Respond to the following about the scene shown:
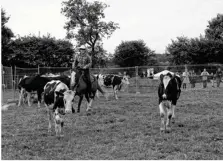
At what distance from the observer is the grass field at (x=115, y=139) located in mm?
6590

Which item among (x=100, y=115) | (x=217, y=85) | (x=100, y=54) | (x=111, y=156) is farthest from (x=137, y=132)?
(x=100, y=54)

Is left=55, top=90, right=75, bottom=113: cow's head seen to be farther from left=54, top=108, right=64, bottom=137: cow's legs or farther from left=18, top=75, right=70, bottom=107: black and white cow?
left=18, top=75, right=70, bottom=107: black and white cow

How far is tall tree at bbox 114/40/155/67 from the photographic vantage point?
5703 cm

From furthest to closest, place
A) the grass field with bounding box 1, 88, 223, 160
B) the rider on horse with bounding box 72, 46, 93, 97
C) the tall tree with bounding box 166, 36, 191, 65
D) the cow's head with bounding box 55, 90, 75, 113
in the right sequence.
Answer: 1. the tall tree with bounding box 166, 36, 191, 65
2. the rider on horse with bounding box 72, 46, 93, 97
3. the cow's head with bounding box 55, 90, 75, 113
4. the grass field with bounding box 1, 88, 223, 160

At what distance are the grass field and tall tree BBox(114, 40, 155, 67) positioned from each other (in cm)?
4550

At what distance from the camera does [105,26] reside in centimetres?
5403

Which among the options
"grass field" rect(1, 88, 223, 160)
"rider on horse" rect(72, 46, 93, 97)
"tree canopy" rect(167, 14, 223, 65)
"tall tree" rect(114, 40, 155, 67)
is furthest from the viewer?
"tall tree" rect(114, 40, 155, 67)

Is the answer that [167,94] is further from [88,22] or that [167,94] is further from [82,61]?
[88,22]

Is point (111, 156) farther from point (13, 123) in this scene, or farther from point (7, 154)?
point (13, 123)

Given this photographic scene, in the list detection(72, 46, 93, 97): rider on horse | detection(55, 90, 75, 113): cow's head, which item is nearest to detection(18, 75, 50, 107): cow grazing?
detection(72, 46, 93, 97): rider on horse

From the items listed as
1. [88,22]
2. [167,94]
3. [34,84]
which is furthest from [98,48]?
[167,94]

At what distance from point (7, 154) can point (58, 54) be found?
34.5 meters

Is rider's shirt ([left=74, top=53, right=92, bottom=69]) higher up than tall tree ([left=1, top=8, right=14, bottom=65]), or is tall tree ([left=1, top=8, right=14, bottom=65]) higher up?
tall tree ([left=1, top=8, right=14, bottom=65])

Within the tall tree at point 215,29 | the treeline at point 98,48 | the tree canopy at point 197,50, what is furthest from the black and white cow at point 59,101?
the tall tree at point 215,29
